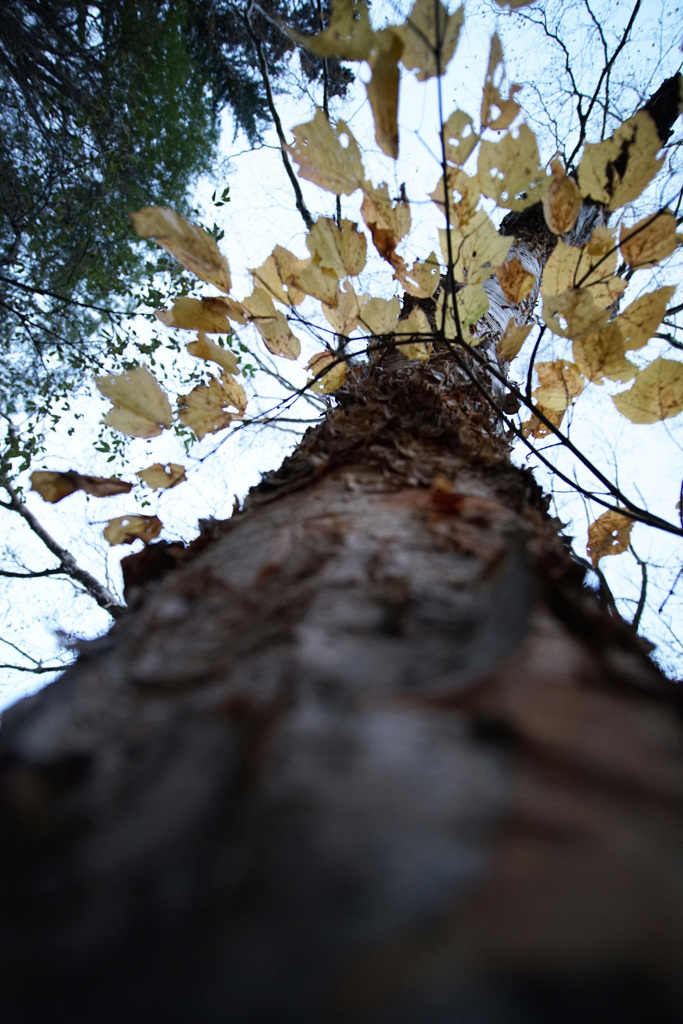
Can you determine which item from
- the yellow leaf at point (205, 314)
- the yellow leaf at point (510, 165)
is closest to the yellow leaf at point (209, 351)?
the yellow leaf at point (205, 314)

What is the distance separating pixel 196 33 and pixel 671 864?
19.7ft

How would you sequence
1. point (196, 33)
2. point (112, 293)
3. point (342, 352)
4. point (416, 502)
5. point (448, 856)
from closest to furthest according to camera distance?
1. point (448, 856)
2. point (416, 502)
3. point (342, 352)
4. point (196, 33)
5. point (112, 293)

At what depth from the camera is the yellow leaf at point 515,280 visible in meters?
1.21

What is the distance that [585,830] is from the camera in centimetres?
25

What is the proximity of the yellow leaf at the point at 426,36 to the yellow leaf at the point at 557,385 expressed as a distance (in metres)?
0.61

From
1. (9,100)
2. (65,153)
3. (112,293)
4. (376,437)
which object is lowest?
(376,437)

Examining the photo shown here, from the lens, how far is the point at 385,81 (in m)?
0.71

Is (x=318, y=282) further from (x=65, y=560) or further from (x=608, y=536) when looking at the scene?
(x=65, y=560)

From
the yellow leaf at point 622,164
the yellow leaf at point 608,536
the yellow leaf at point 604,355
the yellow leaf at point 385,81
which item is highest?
the yellow leaf at point 385,81

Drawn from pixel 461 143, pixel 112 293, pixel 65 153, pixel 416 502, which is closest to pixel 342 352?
pixel 461 143

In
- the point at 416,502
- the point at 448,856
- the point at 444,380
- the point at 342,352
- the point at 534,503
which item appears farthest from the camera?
the point at 444,380

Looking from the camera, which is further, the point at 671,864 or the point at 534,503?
the point at 534,503

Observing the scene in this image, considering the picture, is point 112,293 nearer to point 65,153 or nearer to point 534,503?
point 65,153

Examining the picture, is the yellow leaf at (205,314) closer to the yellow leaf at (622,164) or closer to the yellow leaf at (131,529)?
the yellow leaf at (131,529)
